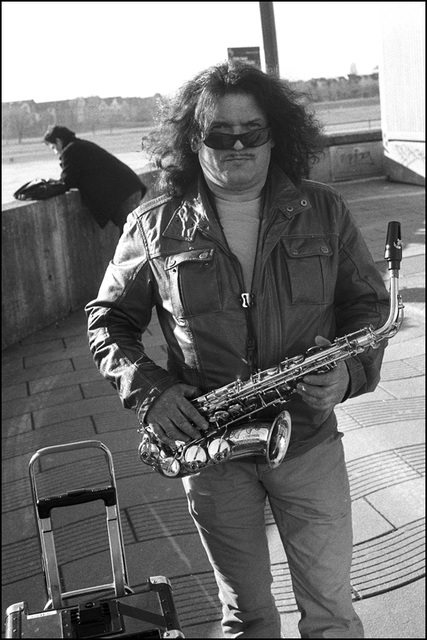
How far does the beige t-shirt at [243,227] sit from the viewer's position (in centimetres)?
238

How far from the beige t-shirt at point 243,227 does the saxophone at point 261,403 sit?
→ 28cm

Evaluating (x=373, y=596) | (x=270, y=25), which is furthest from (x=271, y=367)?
(x=270, y=25)

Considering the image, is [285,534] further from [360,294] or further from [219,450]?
[360,294]

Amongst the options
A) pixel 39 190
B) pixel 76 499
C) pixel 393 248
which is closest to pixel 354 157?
pixel 39 190

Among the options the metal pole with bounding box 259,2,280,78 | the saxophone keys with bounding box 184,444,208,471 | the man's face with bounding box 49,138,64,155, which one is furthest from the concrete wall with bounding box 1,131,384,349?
the saxophone keys with bounding box 184,444,208,471

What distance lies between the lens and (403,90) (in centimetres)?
1534

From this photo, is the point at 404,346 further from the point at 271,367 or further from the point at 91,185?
the point at 271,367

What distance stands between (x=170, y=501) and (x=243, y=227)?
2174 millimetres

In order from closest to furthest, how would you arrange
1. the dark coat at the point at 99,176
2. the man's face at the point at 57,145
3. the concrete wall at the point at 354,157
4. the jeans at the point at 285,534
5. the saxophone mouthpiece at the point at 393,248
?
the saxophone mouthpiece at the point at 393,248 < the jeans at the point at 285,534 < the dark coat at the point at 99,176 < the man's face at the point at 57,145 < the concrete wall at the point at 354,157

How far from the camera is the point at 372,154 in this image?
1638cm

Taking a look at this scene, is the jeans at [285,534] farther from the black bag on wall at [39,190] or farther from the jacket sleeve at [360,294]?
the black bag on wall at [39,190]

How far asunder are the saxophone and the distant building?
13122 millimetres

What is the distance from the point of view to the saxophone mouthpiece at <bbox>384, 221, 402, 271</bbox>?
225cm

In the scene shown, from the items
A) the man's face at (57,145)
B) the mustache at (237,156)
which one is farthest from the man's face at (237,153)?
the man's face at (57,145)
